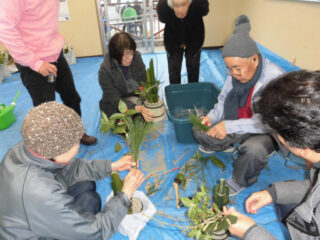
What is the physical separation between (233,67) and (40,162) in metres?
1.02

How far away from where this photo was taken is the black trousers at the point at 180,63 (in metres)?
2.36

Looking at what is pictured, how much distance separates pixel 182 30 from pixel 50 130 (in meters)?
1.79

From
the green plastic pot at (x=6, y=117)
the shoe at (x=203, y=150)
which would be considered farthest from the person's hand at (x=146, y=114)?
the green plastic pot at (x=6, y=117)

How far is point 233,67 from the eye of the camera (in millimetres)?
1241

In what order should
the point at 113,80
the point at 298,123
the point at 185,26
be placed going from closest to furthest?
1. the point at 298,123
2. the point at 113,80
3. the point at 185,26

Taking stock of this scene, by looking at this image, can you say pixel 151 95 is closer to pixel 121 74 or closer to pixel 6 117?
pixel 121 74

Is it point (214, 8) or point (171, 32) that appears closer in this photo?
point (171, 32)

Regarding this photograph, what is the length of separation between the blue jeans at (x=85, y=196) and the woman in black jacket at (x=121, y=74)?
802 millimetres

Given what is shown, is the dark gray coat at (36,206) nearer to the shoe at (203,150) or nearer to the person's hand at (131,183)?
the person's hand at (131,183)

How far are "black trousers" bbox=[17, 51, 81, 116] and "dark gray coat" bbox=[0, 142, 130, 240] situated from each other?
0.80 meters

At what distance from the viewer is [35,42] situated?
58.8 inches

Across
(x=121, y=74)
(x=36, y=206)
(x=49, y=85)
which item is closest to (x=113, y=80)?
(x=121, y=74)

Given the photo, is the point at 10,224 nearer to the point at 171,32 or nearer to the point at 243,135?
the point at 243,135

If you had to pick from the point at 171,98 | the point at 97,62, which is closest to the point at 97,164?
the point at 171,98
